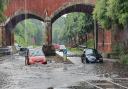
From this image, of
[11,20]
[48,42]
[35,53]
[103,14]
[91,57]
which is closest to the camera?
[35,53]

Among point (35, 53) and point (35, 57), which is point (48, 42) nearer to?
point (35, 53)

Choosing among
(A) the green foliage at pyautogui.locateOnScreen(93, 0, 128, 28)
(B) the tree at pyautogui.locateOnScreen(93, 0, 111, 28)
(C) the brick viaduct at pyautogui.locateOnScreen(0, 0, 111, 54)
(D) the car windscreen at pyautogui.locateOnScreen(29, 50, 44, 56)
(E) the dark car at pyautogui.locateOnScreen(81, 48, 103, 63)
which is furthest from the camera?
(C) the brick viaduct at pyautogui.locateOnScreen(0, 0, 111, 54)

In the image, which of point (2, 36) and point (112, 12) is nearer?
point (112, 12)

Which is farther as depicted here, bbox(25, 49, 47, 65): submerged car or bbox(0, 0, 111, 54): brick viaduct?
bbox(0, 0, 111, 54): brick viaduct

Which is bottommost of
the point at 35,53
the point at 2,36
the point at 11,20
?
the point at 35,53

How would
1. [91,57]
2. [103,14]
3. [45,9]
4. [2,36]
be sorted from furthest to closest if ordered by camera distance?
[2,36] → [45,9] → [103,14] → [91,57]

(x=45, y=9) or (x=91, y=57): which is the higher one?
(x=45, y=9)

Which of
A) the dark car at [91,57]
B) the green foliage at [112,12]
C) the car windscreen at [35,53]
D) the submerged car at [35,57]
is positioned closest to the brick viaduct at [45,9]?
the green foliage at [112,12]

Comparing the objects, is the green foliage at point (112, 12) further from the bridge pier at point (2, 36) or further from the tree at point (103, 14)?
the bridge pier at point (2, 36)

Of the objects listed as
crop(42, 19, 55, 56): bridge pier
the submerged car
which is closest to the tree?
the submerged car

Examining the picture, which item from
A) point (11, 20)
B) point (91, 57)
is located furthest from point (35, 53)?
point (11, 20)

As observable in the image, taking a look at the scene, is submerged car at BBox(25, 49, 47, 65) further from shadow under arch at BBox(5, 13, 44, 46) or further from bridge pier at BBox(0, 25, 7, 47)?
bridge pier at BBox(0, 25, 7, 47)

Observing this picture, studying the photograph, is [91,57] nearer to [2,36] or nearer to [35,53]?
[35,53]

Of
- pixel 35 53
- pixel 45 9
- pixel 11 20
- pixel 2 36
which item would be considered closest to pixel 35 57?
pixel 35 53
